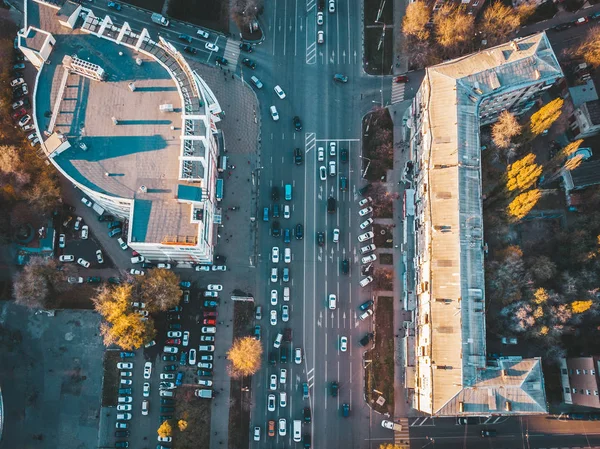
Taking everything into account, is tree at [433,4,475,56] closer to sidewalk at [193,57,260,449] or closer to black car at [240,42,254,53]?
black car at [240,42,254,53]

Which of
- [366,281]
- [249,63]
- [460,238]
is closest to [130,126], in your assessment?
[249,63]

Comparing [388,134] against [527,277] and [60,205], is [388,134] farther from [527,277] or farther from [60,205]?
[60,205]

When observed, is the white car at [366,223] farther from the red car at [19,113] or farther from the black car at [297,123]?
the red car at [19,113]

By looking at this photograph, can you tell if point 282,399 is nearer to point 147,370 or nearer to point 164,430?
point 164,430

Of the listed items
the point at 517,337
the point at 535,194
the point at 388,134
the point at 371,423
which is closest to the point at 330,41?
the point at 388,134

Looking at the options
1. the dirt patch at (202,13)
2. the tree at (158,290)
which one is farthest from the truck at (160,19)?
the tree at (158,290)

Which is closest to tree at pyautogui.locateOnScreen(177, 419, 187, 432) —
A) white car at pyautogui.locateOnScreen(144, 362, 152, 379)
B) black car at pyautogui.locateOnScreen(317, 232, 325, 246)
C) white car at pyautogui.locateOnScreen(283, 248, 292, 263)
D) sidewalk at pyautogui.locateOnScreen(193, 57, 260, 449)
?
sidewalk at pyautogui.locateOnScreen(193, 57, 260, 449)
